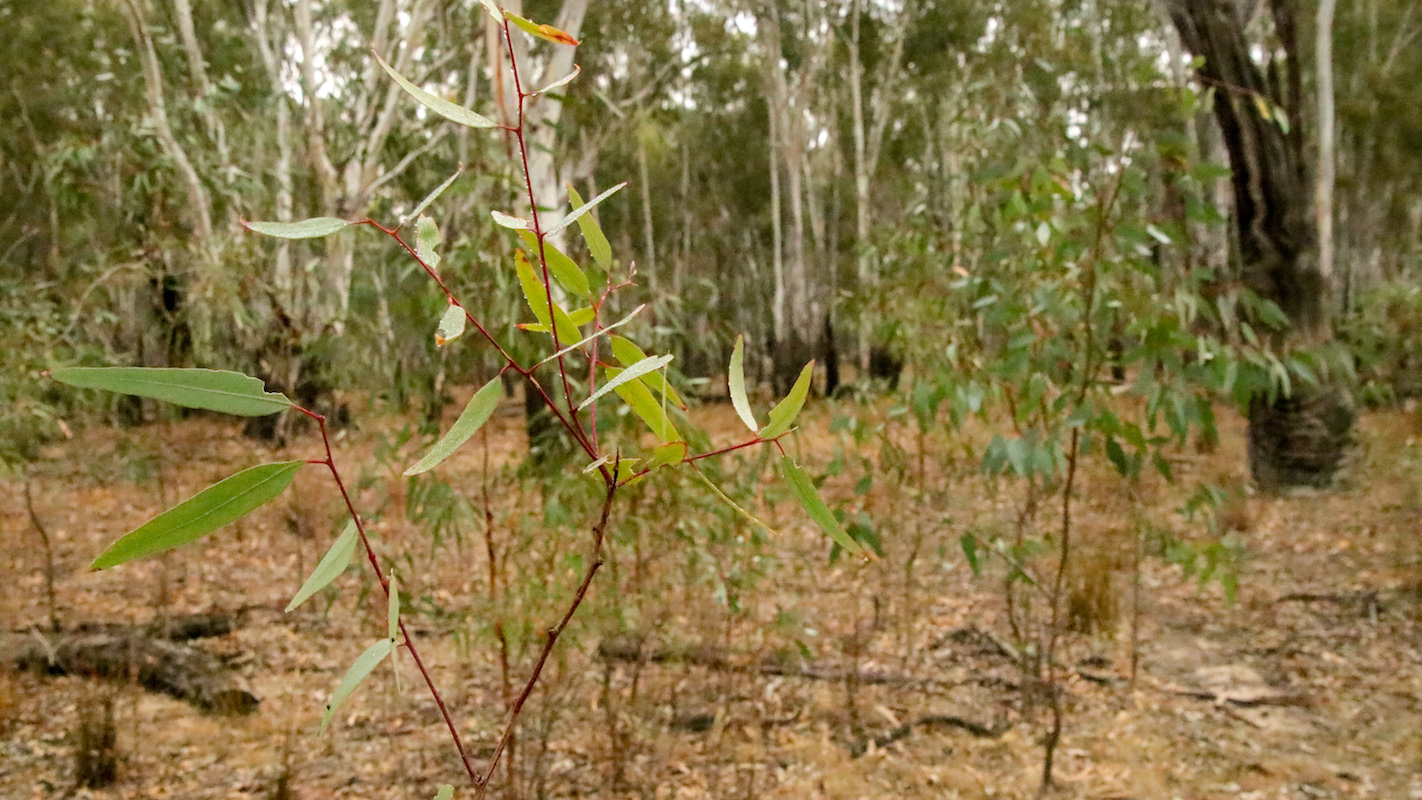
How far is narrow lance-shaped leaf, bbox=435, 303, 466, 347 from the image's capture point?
518mm

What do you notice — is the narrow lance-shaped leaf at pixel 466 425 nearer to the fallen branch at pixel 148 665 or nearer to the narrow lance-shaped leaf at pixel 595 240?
the narrow lance-shaped leaf at pixel 595 240

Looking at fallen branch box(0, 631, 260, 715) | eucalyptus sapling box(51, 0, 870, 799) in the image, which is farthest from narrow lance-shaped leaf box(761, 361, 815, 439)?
fallen branch box(0, 631, 260, 715)

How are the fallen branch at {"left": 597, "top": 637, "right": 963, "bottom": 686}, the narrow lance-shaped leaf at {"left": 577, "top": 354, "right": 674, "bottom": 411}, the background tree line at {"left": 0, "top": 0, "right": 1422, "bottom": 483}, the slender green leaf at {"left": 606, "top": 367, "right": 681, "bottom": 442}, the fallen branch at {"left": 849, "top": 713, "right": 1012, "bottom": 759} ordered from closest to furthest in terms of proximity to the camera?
the narrow lance-shaped leaf at {"left": 577, "top": 354, "right": 674, "bottom": 411}, the slender green leaf at {"left": 606, "top": 367, "right": 681, "bottom": 442}, the background tree line at {"left": 0, "top": 0, "right": 1422, "bottom": 483}, the fallen branch at {"left": 849, "top": 713, "right": 1012, "bottom": 759}, the fallen branch at {"left": 597, "top": 637, "right": 963, "bottom": 686}

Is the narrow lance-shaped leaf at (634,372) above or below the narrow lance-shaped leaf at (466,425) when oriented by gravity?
above

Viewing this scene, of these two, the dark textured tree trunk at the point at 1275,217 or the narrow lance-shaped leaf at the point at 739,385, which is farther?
the dark textured tree trunk at the point at 1275,217

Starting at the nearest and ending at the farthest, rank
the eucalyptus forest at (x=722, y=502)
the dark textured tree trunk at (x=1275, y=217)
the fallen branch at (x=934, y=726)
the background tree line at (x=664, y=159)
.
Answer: the eucalyptus forest at (x=722, y=502) → the background tree line at (x=664, y=159) → the fallen branch at (x=934, y=726) → the dark textured tree trunk at (x=1275, y=217)

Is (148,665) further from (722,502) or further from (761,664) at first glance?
(722,502)

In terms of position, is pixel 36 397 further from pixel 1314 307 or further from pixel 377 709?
pixel 1314 307

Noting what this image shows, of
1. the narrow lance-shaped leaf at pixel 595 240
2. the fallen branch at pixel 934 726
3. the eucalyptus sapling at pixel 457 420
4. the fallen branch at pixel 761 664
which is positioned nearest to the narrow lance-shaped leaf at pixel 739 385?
the eucalyptus sapling at pixel 457 420

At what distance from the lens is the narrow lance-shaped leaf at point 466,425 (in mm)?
493

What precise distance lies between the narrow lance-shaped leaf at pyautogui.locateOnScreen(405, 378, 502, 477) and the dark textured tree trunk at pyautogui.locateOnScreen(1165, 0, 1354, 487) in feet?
11.6

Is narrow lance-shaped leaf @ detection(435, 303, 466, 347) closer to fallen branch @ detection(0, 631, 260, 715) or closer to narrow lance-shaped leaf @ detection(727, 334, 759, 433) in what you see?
narrow lance-shaped leaf @ detection(727, 334, 759, 433)

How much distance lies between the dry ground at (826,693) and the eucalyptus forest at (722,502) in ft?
0.06

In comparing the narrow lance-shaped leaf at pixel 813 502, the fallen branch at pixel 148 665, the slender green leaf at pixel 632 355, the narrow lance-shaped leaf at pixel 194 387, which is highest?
the slender green leaf at pixel 632 355
